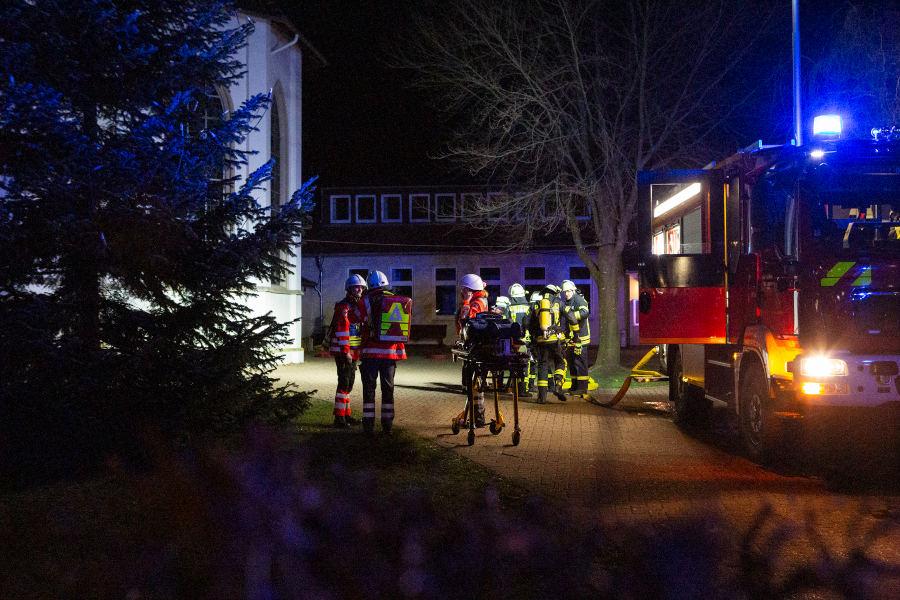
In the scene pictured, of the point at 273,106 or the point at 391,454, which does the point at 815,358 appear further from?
the point at 273,106

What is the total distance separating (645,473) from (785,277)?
2235mm

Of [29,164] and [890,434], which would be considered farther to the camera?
[890,434]

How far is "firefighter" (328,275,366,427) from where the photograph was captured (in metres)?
10.5

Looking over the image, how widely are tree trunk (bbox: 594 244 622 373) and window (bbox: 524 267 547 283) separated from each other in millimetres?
14854

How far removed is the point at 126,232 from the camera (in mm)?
7727

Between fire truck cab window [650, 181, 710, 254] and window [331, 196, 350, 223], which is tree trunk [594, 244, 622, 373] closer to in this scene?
fire truck cab window [650, 181, 710, 254]

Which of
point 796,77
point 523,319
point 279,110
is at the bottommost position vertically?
point 523,319

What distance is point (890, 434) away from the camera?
9.25 metres

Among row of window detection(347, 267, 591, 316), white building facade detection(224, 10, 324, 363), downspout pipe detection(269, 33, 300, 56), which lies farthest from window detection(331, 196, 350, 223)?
downspout pipe detection(269, 33, 300, 56)

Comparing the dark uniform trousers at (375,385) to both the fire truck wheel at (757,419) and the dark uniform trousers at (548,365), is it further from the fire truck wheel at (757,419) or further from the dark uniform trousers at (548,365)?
the dark uniform trousers at (548,365)

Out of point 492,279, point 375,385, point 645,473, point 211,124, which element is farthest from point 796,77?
A: point 492,279

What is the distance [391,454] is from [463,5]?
1206 cm

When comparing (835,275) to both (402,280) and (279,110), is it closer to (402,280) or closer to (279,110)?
(279,110)

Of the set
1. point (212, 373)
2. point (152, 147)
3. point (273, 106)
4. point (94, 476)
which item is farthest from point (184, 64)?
point (273, 106)
